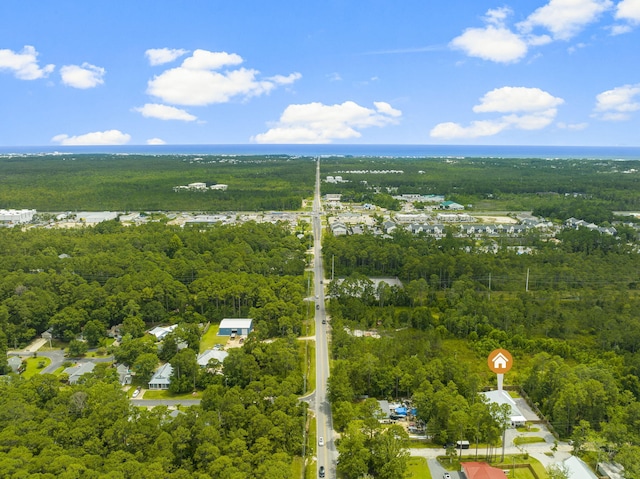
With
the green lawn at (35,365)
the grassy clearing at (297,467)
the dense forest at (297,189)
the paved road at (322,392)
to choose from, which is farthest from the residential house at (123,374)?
the dense forest at (297,189)

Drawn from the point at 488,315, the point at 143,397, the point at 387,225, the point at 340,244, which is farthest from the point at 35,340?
the point at 387,225

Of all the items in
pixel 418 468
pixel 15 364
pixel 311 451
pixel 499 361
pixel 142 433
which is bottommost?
pixel 418 468

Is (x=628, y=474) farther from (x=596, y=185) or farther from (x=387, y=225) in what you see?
(x=596, y=185)

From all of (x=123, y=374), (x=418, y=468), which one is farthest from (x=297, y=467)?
(x=123, y=374)

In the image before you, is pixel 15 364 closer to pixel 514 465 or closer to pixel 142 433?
pixel 142 433

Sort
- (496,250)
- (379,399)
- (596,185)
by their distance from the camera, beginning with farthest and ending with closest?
(596,185)
(496,250)
(379,399)
